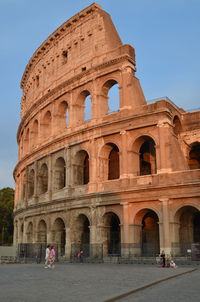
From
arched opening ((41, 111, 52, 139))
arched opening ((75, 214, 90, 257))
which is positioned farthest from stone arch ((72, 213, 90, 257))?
arched opening ((41, 111, 52, 139))

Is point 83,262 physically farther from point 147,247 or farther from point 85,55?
point 85,55

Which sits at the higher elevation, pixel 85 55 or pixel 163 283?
pixel 85 55

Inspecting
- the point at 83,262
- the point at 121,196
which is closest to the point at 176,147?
the point at 121,196

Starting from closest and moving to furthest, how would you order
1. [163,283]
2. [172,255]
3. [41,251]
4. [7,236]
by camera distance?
[163,283] < [172,255] < [41,251] < [7,236]

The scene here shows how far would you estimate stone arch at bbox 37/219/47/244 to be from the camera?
97.8ft

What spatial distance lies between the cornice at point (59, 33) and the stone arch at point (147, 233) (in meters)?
17.2

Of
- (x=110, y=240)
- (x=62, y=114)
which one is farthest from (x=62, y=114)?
(x=110, y=240)

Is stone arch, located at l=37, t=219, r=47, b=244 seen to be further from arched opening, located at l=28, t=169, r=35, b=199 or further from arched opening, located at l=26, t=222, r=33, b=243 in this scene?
arched opening, located at l=28, t=169, r=35, b=199

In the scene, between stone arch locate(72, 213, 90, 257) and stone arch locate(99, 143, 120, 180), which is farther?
stone arch locate(99, 143, 120, 180)

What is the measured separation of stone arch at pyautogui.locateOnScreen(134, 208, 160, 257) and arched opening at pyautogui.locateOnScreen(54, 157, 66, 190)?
7542mm

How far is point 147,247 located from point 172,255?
2.70m

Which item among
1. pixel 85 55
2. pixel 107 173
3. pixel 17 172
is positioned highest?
pixel 85 55

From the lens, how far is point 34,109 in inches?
1344

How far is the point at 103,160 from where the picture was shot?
25.3 meters
